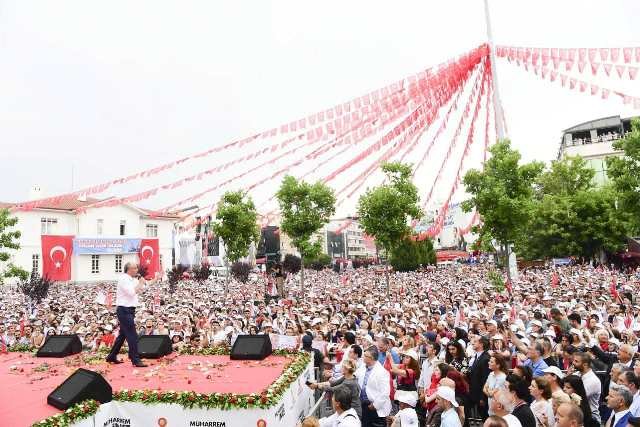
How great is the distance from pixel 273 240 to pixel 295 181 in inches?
629

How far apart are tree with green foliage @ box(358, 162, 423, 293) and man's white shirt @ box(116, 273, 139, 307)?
1659 cm

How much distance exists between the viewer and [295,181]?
97.5 feet

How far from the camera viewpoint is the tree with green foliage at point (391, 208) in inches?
949

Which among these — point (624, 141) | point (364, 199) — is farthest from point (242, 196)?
point (624, 141)

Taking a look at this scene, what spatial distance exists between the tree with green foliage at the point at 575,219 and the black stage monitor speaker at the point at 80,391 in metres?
36.3

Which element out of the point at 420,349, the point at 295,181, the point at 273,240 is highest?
the point at 295,181

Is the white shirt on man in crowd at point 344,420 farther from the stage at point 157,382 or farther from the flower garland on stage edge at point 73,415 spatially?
the flower garland on stage edge at point 73,415

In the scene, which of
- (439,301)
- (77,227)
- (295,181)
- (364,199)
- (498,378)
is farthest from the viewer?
(77,227)

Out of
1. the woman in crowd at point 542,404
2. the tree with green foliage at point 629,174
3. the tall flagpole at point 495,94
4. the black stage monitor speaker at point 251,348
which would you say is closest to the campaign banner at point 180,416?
the black stage monitor speaker at point 251,348

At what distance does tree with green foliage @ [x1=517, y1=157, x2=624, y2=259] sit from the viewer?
4050cm

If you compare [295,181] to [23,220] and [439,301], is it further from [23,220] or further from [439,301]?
[23,220]

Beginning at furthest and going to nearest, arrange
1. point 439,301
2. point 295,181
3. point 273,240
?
point 273,240 → point 295,181 → point 439,301

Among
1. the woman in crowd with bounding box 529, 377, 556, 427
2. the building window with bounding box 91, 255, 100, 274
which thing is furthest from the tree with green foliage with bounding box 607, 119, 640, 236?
the building window with bounding box 91, 255, 100, 274

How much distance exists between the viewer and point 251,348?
9.51m
